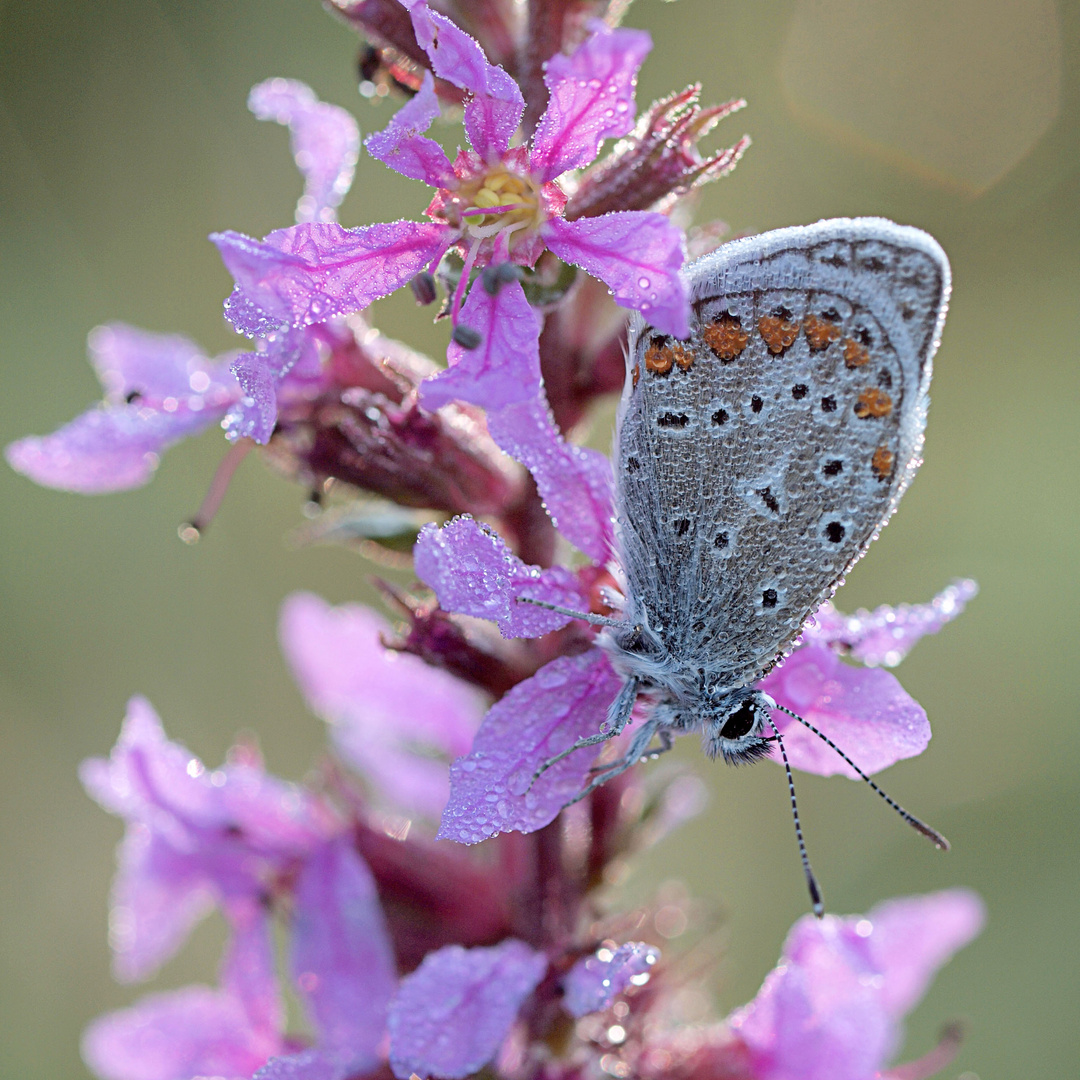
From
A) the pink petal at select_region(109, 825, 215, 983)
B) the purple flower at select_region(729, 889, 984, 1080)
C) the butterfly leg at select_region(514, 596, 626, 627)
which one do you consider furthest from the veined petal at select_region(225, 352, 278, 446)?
the purple flower at select_region(729, 889, 984, 1080)

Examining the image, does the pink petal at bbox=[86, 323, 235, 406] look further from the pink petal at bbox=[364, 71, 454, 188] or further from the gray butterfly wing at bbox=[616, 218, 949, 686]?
the gray butterfly wing at bbox=[616, 218, 949, 686]

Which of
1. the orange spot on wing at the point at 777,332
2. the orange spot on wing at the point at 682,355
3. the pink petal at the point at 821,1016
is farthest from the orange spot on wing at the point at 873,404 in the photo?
the pink petal at the point at 821,1016

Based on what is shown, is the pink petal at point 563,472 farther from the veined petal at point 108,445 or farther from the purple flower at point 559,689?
the veined petal at point 108,445

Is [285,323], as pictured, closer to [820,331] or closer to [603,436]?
[820,331]

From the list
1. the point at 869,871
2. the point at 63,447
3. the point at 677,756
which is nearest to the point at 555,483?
the point at 63,447

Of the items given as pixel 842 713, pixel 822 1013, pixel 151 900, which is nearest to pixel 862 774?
pixel 842 713

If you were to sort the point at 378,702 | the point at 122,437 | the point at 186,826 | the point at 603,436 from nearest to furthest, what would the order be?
1. the point at 122,437
2. the point at 186,826
3. the point at 378,702
4. the point at 603,436
